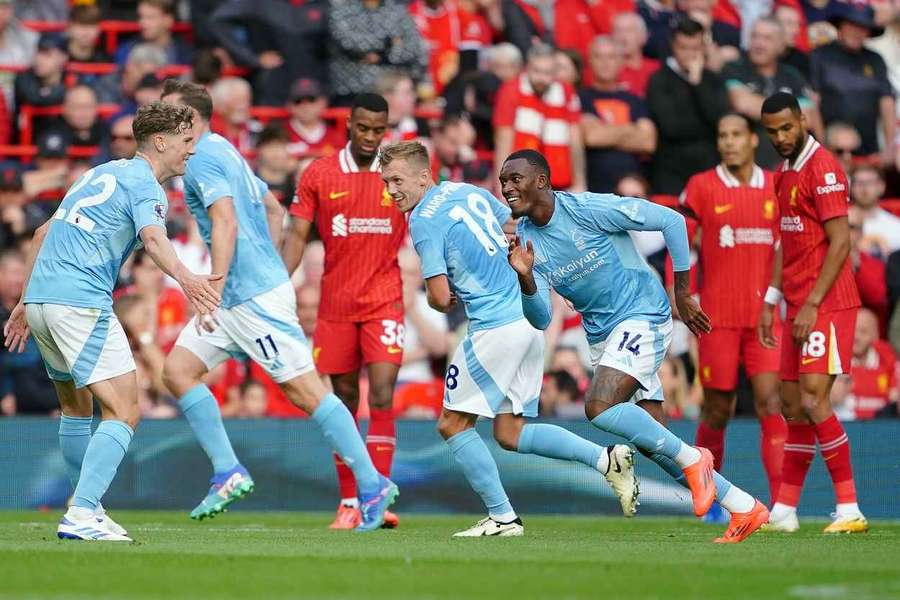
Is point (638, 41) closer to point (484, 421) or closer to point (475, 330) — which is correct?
point (484, 421)

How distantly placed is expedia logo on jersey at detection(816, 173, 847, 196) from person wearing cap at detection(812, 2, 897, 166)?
7523mm

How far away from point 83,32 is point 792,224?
9215 mm

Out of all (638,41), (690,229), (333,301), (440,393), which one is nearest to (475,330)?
(333,301)

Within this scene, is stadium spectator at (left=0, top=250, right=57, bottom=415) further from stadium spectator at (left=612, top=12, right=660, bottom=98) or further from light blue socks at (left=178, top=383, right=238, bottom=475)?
stadium spectator at (left=612, top=12, right=660, bottom=98)

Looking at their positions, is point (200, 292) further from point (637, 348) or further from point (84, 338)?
point (637, 348)

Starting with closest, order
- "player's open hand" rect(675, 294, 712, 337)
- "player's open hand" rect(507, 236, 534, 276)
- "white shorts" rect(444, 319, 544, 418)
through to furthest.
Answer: "player's open hand" rect(507, 236, 534, 276), "player's open hand" rect(675, 294, 712, 337), "white shorts" rect(444, 319, 544, 418)

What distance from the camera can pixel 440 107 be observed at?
17781mm

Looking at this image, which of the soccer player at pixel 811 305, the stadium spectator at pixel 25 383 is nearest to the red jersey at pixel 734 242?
the soccer player at pixel 811 305

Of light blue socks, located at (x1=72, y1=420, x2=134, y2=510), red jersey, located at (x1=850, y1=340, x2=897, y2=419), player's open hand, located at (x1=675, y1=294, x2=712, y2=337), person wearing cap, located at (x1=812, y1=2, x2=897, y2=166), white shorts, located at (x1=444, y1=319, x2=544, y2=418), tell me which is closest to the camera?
light blue socks, located at (x1=72, y1=420, x2=134, y2=510)

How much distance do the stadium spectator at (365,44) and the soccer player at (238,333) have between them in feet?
20.6

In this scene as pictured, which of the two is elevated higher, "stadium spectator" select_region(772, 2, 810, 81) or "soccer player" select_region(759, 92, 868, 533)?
"stadium spectator" select_region(772, 2, 810, 81)

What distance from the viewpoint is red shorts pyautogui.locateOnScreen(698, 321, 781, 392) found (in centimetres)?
1214

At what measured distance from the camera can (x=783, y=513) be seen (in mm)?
11062

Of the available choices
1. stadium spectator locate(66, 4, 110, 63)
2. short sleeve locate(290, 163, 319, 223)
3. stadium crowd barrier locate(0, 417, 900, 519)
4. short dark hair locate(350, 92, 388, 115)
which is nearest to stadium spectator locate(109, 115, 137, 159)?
stadium spectator locate(66, 4, 110, 63)
